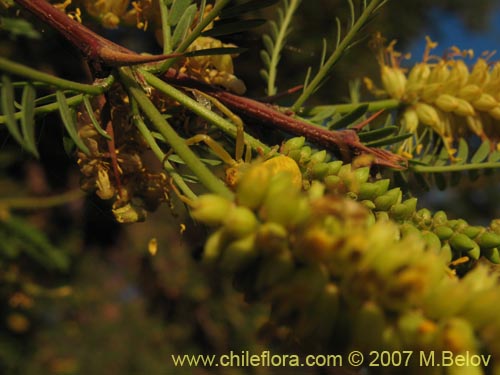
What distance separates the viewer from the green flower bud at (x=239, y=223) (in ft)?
1.55

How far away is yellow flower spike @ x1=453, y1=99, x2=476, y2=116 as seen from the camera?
3.37 ft

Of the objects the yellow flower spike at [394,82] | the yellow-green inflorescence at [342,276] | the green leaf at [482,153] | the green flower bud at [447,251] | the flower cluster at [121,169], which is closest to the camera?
the yellow-green inflorescence at [342,276]

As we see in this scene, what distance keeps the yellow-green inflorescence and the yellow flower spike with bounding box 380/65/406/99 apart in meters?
0.67

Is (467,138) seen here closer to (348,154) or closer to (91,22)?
(348,154)

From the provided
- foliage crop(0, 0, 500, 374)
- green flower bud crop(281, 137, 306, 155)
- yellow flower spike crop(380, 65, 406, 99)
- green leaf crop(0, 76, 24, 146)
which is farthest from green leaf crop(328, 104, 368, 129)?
green leaf crop(0, 76, 24, 146)

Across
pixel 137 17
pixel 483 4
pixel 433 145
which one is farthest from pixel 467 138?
pixel 483 4

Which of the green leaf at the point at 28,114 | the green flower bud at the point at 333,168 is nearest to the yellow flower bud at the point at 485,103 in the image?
the green flower bud at the point at 333,168

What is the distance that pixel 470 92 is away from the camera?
1.04m

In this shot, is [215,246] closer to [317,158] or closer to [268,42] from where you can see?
[317,158]

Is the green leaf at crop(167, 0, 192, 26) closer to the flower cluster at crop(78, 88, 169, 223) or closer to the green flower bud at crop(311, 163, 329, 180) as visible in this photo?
the flower cluster at crop(78, 88, 169, 223)

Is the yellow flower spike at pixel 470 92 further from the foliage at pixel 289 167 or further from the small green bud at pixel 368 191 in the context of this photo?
the small green bud at pixel 368 191

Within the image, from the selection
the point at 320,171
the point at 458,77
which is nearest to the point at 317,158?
the point at 320,171

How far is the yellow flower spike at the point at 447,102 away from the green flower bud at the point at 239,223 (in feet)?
2.28

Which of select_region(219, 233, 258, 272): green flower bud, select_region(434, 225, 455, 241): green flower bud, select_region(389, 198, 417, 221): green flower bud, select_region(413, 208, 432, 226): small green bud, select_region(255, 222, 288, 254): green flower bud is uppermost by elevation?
select_region(255, 222, 288, 254): green flower bud
